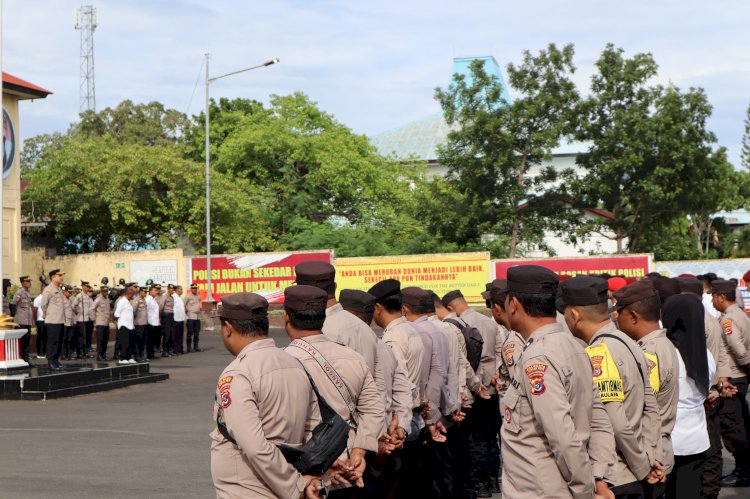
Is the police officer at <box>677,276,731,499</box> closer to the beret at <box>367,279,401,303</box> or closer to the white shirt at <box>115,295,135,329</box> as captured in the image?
the beret at <box>367,279,401,303</box>

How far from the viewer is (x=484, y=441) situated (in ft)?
32.4

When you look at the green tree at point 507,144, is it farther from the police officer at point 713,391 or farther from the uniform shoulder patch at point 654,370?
the uniform shoulder patch at point 654,370

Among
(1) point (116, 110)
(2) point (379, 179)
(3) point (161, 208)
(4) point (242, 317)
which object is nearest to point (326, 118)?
(2) point (379, 179)

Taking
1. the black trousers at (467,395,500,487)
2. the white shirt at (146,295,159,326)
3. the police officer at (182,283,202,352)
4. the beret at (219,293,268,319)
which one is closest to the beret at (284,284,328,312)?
the beret at (219,293,268,319)

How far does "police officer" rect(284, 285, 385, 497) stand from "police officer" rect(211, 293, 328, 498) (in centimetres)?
49

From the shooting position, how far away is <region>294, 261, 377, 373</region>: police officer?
19.7 feet

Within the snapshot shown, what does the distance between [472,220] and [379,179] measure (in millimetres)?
9607

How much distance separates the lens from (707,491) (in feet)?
25.0

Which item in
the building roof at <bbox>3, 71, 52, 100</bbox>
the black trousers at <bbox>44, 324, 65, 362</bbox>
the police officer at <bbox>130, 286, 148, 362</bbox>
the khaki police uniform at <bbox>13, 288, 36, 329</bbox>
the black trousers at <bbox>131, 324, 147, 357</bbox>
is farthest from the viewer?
the building roof at <bbox>3, 71, 52, 100</bbox>

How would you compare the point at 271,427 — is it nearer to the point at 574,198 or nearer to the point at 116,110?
the point at 574,198

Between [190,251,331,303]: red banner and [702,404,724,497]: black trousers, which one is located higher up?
[190,251,331,303]: red banner

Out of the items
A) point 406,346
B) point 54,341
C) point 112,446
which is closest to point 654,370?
point 406,346

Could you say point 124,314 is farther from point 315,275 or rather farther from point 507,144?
point 507,144

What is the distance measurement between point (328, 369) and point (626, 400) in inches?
57.2
